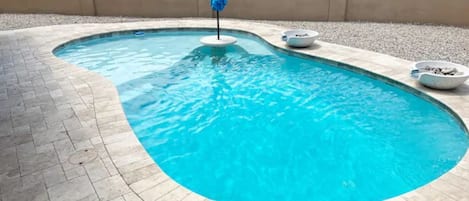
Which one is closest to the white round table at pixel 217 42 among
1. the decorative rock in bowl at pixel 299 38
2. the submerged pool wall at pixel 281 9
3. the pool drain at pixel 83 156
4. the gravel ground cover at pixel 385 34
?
the decorative rock in bowl at pixel 299 38

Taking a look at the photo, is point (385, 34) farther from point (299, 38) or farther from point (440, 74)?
point (440, 74)

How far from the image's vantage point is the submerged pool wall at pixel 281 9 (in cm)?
1123

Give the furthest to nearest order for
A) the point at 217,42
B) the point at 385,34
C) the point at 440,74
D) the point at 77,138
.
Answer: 1. the point at 385,34
2. the point at 217,42
3. the point at 440,74
4. the point at 77,138

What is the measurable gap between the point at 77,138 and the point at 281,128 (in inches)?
115

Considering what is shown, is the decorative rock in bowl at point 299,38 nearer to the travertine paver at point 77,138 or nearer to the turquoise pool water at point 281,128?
the turquoise pool water at point 281,128

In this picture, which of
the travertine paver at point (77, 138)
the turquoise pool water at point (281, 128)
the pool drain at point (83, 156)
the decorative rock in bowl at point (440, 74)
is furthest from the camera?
the decorative rock in bowl at point (440, 74)

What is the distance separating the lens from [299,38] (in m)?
8.59

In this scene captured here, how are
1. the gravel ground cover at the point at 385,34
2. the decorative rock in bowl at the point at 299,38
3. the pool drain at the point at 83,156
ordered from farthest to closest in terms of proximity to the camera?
the decorative rock in bowl at the point at 299,38
the gravel ground cover at the point at 385,34
the pool drain at the point at 83,156

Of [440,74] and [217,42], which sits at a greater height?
[217,42]

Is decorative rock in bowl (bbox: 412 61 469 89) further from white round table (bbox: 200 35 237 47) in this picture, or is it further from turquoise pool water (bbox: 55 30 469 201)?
white round table (bbox: 200 35 237 47)

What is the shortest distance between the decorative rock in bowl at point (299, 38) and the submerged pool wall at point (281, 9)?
388 centimetres

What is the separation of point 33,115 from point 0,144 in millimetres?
832

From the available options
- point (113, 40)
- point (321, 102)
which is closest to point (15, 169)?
point (321, 102)

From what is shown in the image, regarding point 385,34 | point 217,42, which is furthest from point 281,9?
point 217,42
